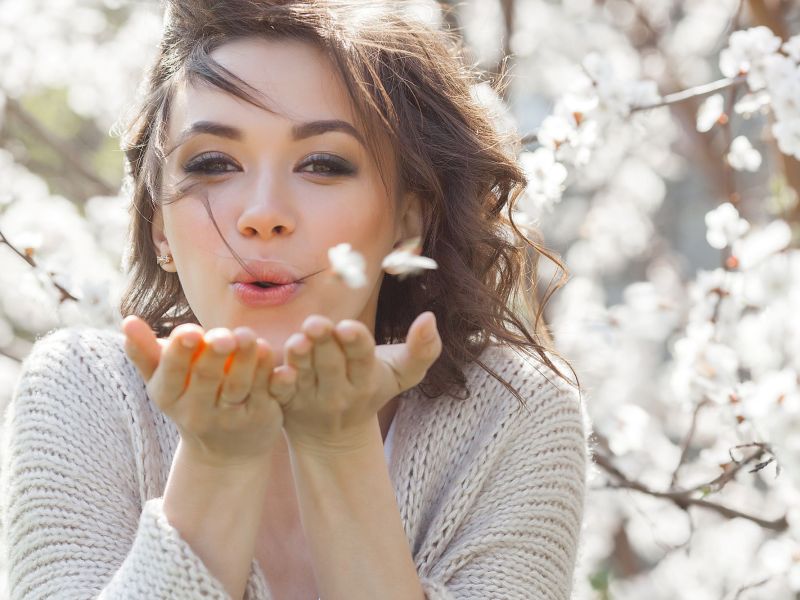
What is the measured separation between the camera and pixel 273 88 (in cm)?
139

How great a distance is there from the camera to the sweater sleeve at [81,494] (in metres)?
1.18

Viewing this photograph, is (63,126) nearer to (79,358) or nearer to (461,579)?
(79,358)

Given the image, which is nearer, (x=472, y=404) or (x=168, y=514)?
(x=168, y=514)

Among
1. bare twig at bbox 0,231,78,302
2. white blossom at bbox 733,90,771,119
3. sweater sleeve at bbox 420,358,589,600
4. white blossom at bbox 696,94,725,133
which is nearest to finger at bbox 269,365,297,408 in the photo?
sweater sleeve at bbox 420,358,589,600

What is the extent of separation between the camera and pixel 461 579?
4.65 ft

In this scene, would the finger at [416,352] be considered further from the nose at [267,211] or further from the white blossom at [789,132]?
the white blossom at [789,132]

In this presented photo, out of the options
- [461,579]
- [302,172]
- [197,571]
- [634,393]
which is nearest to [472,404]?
[461,579]

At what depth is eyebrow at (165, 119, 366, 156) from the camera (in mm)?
1368

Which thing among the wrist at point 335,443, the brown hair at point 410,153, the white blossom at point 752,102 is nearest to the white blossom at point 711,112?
the white blossom at point 752,102

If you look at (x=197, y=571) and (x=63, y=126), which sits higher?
(x=63, y=126)

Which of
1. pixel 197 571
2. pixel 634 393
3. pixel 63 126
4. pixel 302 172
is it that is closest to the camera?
pixel 197 571

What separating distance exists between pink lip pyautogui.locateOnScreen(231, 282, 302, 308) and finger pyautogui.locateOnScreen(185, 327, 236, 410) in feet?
0.97

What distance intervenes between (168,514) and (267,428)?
0.20 m

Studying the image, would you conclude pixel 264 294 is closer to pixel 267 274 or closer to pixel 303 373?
pixel 267 274
